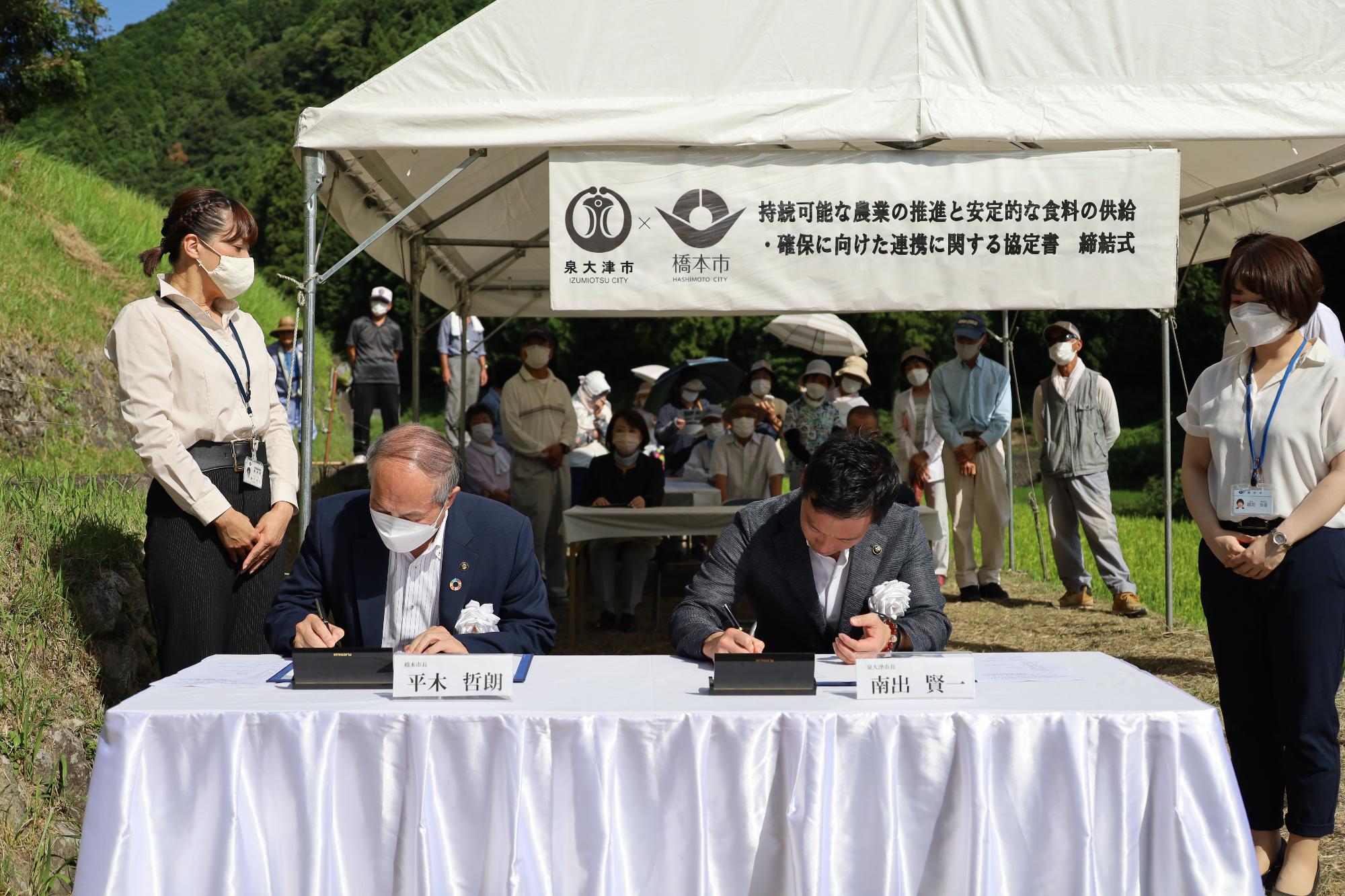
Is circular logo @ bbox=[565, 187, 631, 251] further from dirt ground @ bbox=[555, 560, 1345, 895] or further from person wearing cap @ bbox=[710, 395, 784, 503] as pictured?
person wearing cap @ bbox=[710, 395, 784, 503]

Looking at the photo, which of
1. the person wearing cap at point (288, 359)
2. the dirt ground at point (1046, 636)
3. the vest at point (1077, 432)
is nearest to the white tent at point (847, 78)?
the dirt ground at point (1046, 636)

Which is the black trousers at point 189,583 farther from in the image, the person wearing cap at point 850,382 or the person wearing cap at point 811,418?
the person wearing cap at point 850,382

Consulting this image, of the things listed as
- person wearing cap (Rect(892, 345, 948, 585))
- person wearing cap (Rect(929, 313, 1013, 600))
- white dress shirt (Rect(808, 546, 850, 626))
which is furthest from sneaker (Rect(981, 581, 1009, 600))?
white dress shirt (Rect(808, 546, 850, 626))

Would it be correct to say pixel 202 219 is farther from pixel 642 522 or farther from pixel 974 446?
pixel 974 446

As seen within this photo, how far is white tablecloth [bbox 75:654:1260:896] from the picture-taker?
6.86 ft

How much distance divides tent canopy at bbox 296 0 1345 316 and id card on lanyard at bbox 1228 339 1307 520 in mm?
1483

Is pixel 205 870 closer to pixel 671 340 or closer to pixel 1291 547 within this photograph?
pixel 1291 547

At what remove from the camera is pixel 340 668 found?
236 centimetres

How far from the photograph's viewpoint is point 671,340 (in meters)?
23.7

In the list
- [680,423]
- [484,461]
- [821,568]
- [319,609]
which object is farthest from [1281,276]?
[680,423]

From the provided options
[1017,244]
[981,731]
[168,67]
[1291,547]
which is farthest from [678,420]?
[168,67]

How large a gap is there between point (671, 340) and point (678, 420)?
13.3m

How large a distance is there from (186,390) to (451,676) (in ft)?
4.45

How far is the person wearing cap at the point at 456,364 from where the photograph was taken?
12.0 meters
